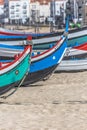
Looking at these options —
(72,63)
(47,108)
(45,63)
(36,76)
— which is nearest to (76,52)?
(72,63)

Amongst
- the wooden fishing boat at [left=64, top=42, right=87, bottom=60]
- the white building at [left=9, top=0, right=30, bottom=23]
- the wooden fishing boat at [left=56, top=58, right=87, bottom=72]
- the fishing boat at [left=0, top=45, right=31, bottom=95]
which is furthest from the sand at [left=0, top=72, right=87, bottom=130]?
the white building at [left=9, top=0, right=30, bottom=23]

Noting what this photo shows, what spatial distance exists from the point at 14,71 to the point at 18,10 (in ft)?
440

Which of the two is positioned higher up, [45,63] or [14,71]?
[14,71]

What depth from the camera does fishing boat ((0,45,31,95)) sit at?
1134 centimetres

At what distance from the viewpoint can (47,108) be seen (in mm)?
10688

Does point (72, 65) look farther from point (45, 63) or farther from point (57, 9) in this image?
point (57, 9)

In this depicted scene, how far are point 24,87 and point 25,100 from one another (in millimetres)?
2926

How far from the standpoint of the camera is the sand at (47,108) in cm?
902

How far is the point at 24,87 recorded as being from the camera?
1514 centimetres

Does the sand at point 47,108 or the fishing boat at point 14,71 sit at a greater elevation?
the fishing boat at point 14,71

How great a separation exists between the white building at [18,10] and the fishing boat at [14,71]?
12269 cm

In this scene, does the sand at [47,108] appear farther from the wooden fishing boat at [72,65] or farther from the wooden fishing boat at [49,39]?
the wooden fishing boat at [49,39]

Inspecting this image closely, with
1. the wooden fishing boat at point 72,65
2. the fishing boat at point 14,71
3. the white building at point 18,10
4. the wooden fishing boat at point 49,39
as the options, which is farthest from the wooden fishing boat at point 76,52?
the white building at point 18,10

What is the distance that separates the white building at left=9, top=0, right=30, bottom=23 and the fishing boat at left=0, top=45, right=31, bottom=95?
403 ft
